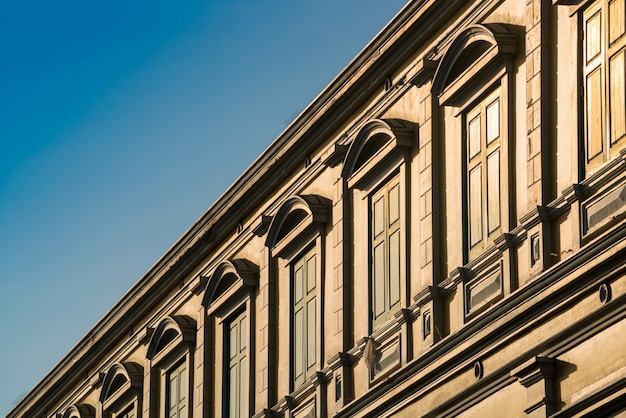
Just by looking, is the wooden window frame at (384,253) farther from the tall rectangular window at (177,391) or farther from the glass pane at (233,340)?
the tall rectangular window at (177,391)

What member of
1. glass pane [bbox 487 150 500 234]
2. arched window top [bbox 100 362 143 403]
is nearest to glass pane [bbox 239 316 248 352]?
arched window top [bbox 100 362 143 403]

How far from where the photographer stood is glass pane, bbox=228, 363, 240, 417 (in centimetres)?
3166

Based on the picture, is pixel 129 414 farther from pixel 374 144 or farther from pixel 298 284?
pixel 374 144

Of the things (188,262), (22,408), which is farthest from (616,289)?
(22,408)

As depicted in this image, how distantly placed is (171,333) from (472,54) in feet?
42.3

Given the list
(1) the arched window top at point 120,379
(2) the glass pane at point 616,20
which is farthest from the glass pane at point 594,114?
(1) the arched window top at point 120,379

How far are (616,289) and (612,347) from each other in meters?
0.65

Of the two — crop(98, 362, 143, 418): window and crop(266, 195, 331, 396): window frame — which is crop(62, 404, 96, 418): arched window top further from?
crop(266, 195, 331, 396): window frame

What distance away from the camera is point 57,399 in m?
42.3

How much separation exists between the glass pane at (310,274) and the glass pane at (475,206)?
553 cm

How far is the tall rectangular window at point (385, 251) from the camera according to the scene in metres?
25.8

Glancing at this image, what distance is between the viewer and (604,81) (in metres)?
21.0

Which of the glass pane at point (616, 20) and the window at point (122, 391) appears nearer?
the glass pane at point (616, 20)

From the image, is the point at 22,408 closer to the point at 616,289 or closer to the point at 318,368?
the point at 318,368
